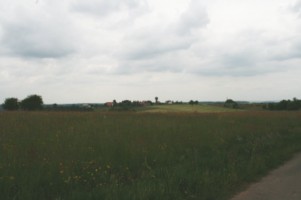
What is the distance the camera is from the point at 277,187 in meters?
7.66

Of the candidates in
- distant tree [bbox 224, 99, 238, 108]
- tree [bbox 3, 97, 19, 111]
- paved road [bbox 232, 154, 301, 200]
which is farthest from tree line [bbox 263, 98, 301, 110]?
paved road [bbox 232, 154, 301, 200]

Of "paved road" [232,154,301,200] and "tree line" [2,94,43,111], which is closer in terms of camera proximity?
"paved road" [232,154,301,200]

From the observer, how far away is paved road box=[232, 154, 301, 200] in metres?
6.85

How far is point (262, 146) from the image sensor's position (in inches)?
548

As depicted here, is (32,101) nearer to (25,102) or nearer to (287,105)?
(25,102)

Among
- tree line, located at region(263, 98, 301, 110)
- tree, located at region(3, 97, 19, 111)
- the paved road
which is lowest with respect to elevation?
the paved road

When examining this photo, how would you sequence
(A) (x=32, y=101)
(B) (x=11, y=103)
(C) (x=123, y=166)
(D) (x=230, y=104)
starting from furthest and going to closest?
(D) (x=230, y=104), (A) (x=32, y=101), (B) (x=11, y=103), (C) (x=123, y=166)

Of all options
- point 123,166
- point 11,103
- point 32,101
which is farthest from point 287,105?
point 123,166

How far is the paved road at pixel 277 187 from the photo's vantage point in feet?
22.5

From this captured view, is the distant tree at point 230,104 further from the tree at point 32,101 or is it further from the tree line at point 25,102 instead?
the tree at point 32,101

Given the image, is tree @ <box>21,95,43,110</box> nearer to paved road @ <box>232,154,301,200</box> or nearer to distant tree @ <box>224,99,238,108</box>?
distant tree @ <box>224,99,238,108</box>

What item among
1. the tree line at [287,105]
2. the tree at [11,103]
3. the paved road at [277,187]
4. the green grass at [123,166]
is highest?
the tree at [11,103]

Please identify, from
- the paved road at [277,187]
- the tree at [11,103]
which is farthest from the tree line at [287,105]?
the paved road at [277,187]

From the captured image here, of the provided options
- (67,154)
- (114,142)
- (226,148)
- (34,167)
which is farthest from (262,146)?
(34,167)
